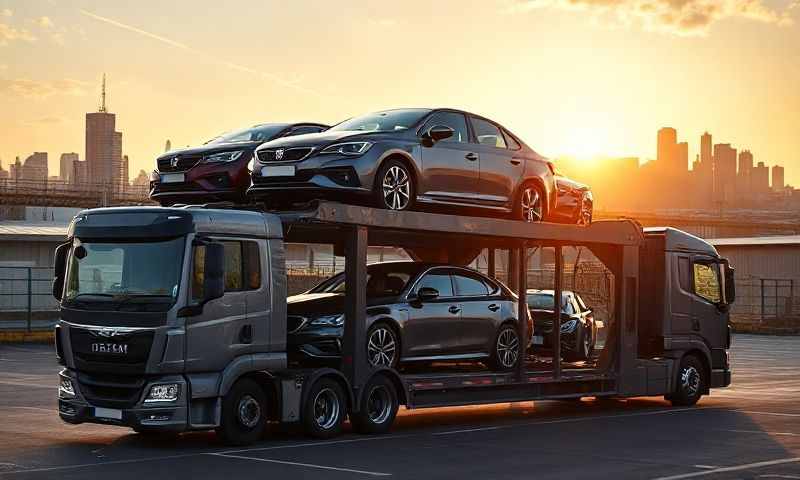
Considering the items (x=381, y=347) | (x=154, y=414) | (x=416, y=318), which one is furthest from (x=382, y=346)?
(x=154, y=414)

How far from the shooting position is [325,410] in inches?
546

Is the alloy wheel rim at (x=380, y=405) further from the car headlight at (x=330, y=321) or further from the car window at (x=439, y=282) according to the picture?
the car window at (x=439, y=282)

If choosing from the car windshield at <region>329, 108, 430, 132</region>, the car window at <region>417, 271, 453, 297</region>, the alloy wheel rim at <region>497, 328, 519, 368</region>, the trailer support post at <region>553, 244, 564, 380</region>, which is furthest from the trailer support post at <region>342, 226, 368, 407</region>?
the trailer support post at <region>553, 244, 564, 380</region>

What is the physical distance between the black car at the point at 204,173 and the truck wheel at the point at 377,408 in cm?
284

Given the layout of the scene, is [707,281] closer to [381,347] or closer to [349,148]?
[381,347]

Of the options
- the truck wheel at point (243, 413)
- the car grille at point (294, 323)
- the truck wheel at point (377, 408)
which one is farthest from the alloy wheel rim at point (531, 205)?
the truck wheel at point (243, 413)

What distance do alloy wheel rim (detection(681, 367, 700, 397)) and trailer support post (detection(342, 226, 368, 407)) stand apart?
7898 mm

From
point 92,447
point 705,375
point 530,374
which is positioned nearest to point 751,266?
point 705,375

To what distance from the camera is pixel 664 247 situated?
1995 cm

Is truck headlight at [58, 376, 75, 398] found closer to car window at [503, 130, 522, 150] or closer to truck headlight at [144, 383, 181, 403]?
truck headlight at [144, 383, 181, 403]

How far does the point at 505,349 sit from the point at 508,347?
0.08 meters

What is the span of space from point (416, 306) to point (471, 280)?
1.34m

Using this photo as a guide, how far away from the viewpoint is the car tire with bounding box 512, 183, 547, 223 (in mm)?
16484

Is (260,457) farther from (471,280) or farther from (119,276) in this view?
(471,280)
